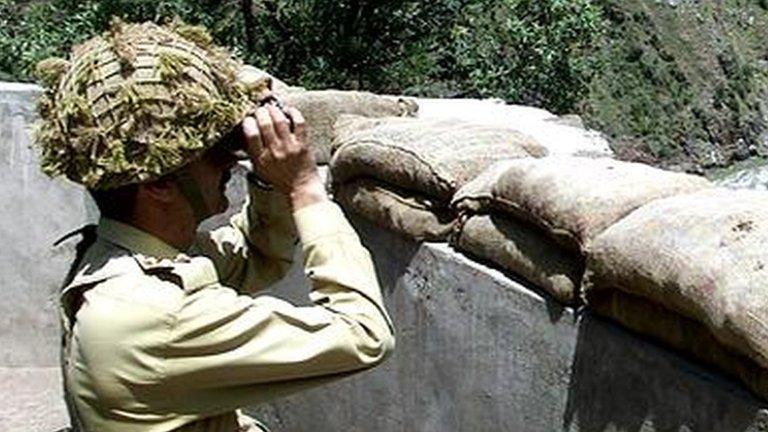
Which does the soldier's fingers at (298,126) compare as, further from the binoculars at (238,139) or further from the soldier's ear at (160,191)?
the soldier's ear at (160,191)

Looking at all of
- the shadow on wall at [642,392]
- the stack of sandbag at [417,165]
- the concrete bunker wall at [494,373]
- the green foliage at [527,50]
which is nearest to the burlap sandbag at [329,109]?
the concrete bunker wall at [494,373]

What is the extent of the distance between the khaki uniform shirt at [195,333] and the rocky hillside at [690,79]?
32.6 meters

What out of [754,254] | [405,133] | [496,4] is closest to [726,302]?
[754,254]

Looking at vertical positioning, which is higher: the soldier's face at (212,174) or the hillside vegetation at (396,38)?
the soldier's face at (212,174)

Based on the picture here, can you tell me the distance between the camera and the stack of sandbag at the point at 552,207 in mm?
2479

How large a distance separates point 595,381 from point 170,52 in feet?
3.48

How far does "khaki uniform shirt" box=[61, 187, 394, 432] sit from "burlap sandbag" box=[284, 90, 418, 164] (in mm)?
2003

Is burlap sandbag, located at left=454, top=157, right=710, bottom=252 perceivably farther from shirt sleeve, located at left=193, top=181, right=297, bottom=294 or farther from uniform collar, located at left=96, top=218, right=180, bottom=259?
uniform collar, located at left=96, top=218, right=180, bottom=259

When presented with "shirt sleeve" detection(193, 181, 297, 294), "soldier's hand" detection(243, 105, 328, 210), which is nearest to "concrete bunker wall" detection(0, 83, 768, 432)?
"shirt sleeve" detection(193, 181, 297, 294)

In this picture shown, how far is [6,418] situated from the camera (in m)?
4.91

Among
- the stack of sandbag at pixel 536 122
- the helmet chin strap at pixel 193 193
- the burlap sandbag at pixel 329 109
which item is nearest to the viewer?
the helmet chin strap at pixel 193 193

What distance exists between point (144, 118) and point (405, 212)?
4.80 feet

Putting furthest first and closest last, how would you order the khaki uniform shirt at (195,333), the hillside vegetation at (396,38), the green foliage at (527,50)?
the green foliage at (527,50), the hillside vegetation at (396,38), the khaki uniform shirt at (195,333)

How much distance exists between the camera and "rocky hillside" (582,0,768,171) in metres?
38.4
